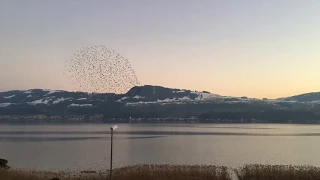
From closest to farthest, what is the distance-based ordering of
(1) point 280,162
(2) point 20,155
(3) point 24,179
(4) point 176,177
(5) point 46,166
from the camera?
(3) point 24,179 → (4) point 176,177 → (5) point 46,166 → (1) point 280,162 → (2) point 20,155

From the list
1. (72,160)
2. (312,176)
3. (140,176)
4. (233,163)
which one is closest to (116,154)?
(72,160)

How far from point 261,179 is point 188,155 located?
3195cm

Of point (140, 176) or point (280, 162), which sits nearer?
point (140, 176)

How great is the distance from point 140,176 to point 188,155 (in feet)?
109

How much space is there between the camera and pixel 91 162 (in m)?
54.4

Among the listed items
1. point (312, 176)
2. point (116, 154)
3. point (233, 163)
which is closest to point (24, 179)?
point (312, 176)

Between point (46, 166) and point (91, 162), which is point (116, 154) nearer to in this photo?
point (91, 162)

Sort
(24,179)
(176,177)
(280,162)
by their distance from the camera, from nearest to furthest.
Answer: (24,179) → (176,177) → (280,162)

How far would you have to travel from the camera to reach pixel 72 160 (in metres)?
57.0

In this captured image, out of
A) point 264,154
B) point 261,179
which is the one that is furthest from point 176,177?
point 264,154

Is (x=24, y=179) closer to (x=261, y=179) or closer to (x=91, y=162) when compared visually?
(x=261, y=179)

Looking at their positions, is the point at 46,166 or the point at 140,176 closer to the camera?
the point at 140,176

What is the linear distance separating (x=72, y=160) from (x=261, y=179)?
30574 mm

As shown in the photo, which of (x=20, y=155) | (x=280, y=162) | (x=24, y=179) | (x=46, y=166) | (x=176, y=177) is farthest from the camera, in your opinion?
(x=20, y=155)
